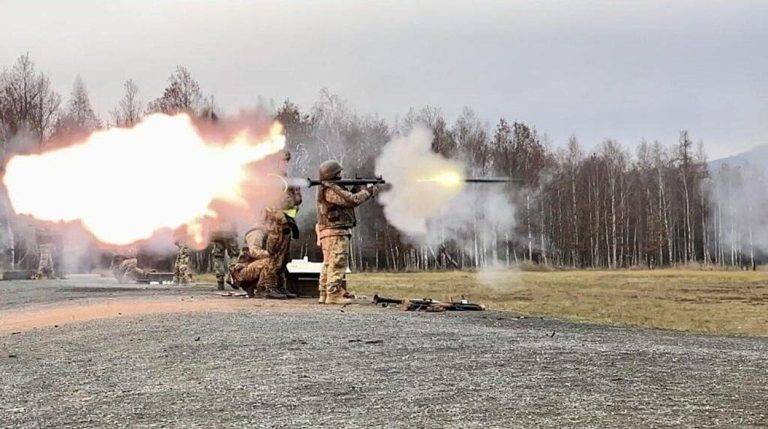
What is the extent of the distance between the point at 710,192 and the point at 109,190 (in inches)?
1931

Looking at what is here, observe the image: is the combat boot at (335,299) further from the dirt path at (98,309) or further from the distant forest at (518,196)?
the distant forest at (518,196)

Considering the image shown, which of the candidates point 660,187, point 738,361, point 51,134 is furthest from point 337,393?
point 660,187

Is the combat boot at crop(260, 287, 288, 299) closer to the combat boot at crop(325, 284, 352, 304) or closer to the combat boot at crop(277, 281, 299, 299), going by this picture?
the combat boot at crop(277, 281, 299, 299)

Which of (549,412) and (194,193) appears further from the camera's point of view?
(194,193)

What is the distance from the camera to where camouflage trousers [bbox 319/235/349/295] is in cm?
2098

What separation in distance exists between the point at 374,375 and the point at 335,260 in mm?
11488

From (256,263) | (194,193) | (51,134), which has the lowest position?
(256,263)

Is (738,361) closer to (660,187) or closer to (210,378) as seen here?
(210,378)

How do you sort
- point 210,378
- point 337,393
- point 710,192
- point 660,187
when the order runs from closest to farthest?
point 337,393
point 210,378
point 710,192
point 660,187

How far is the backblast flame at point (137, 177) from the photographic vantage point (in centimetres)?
2306

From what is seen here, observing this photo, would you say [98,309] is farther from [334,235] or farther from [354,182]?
[354,182]

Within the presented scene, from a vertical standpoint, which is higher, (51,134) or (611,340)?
(51,134)

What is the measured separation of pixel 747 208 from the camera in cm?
2425

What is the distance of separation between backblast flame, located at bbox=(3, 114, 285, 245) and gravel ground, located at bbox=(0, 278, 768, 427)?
26.7 feet
